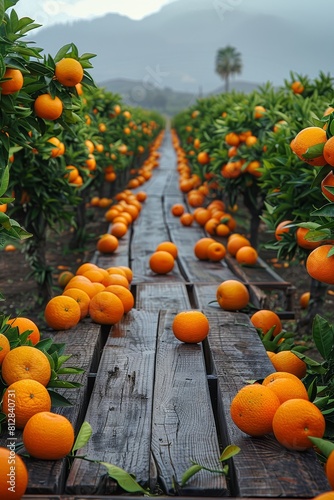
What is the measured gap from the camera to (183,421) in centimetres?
220

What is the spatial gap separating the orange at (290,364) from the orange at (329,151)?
1.05m

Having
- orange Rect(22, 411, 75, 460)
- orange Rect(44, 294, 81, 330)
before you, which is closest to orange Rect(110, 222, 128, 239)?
orange Rect(44, 294, 81, 330)

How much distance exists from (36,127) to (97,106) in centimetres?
706

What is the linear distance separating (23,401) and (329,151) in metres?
1.53

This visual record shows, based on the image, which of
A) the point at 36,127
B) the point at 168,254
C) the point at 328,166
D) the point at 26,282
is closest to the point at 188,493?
the point at 328,166

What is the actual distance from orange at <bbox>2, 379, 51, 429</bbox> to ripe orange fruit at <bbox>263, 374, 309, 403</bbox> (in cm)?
90

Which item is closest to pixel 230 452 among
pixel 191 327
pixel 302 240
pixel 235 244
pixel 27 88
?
pixel 191 327

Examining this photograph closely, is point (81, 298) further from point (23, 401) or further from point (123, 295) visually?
point (23, 401)

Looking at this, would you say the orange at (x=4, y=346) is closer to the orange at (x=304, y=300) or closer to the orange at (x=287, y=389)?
the orange at (x=287, y=389)

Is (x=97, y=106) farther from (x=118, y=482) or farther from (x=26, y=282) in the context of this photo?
(x=118, y=482)

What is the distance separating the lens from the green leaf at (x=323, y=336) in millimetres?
2488

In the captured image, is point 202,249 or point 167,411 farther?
point 202,249

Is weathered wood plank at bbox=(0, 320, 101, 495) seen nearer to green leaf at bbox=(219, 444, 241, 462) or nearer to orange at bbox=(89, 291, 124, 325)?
orange at bbox=(89, 291, 124, 325)

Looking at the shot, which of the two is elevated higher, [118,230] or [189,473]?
[189,473]
